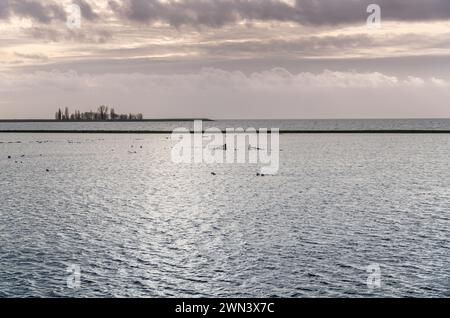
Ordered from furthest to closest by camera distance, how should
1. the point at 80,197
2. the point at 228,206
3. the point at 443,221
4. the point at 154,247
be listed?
the point at 80,197
the point at 228,206
the point at 443,221
the point at 154,247

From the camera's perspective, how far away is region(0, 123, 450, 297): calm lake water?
2275cm

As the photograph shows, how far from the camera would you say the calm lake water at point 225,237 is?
22.8m

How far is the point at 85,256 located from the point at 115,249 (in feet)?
6.39

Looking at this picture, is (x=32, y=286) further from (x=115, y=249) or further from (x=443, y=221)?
(x=443, y=221)

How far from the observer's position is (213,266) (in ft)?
83.4

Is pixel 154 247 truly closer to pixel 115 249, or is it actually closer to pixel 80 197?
pixel 115 249

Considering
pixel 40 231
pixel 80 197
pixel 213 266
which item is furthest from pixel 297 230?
pixel 80 197

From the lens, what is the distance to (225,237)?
104 ft

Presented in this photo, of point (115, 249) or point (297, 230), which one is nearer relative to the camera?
point (115, 249)

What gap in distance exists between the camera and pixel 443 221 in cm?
3616

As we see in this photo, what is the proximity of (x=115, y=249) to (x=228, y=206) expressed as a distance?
1639 centimetres

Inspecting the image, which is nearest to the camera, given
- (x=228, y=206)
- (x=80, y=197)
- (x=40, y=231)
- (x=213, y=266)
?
(x=213, y=266)

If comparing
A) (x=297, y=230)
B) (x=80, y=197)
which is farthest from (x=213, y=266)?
(x=80, y=197)
